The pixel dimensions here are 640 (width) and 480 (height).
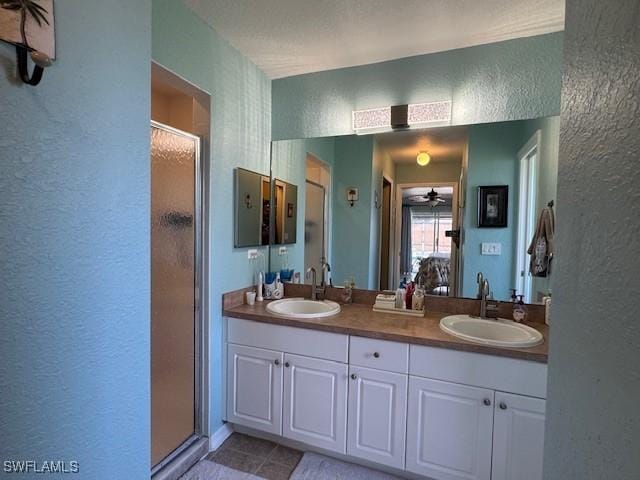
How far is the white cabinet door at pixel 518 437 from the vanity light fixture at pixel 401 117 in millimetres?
1610

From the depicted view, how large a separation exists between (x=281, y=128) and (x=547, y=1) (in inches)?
66.7

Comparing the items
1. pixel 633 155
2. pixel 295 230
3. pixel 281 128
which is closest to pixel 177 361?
pixel 295 230

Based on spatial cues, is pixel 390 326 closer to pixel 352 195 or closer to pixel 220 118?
pixel 352 195

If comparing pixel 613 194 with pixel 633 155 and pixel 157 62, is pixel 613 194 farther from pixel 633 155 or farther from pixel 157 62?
pixel 157 62

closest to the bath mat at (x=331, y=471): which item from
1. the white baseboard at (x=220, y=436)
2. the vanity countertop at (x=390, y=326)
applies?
the white baseboard at (x=220, y=436)

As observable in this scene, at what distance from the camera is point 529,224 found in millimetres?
1893

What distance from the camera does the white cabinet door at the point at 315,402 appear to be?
1.77 meters

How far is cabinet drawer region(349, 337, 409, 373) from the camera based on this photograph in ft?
5.34

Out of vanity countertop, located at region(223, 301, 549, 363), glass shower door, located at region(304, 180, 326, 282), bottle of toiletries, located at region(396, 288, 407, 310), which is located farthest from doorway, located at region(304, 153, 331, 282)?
bottle of toiletries, located at region(396, 288, 407, 310)

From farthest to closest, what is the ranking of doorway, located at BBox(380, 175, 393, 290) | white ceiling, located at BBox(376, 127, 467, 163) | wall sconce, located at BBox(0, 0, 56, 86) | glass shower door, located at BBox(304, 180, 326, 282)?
glass shower door, located at BBox(304, 180, 326, 282), doorway, located at BBox(380, 175, 393, 290), white ceiling, located at BBox(376, 127, 467, 163), wall sconce, located at BBox(0, 0, 56, 86)

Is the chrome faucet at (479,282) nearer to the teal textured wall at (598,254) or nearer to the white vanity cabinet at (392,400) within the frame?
the white vanity cabinet at (392,400)

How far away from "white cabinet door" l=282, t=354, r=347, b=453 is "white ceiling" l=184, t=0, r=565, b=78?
1900 mm

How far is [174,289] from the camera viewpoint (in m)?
1.76

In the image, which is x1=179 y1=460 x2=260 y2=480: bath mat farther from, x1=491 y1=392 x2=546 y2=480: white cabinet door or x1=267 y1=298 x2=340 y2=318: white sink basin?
x1=491 y1=392 x2=546 y2=480: white cabinet door
